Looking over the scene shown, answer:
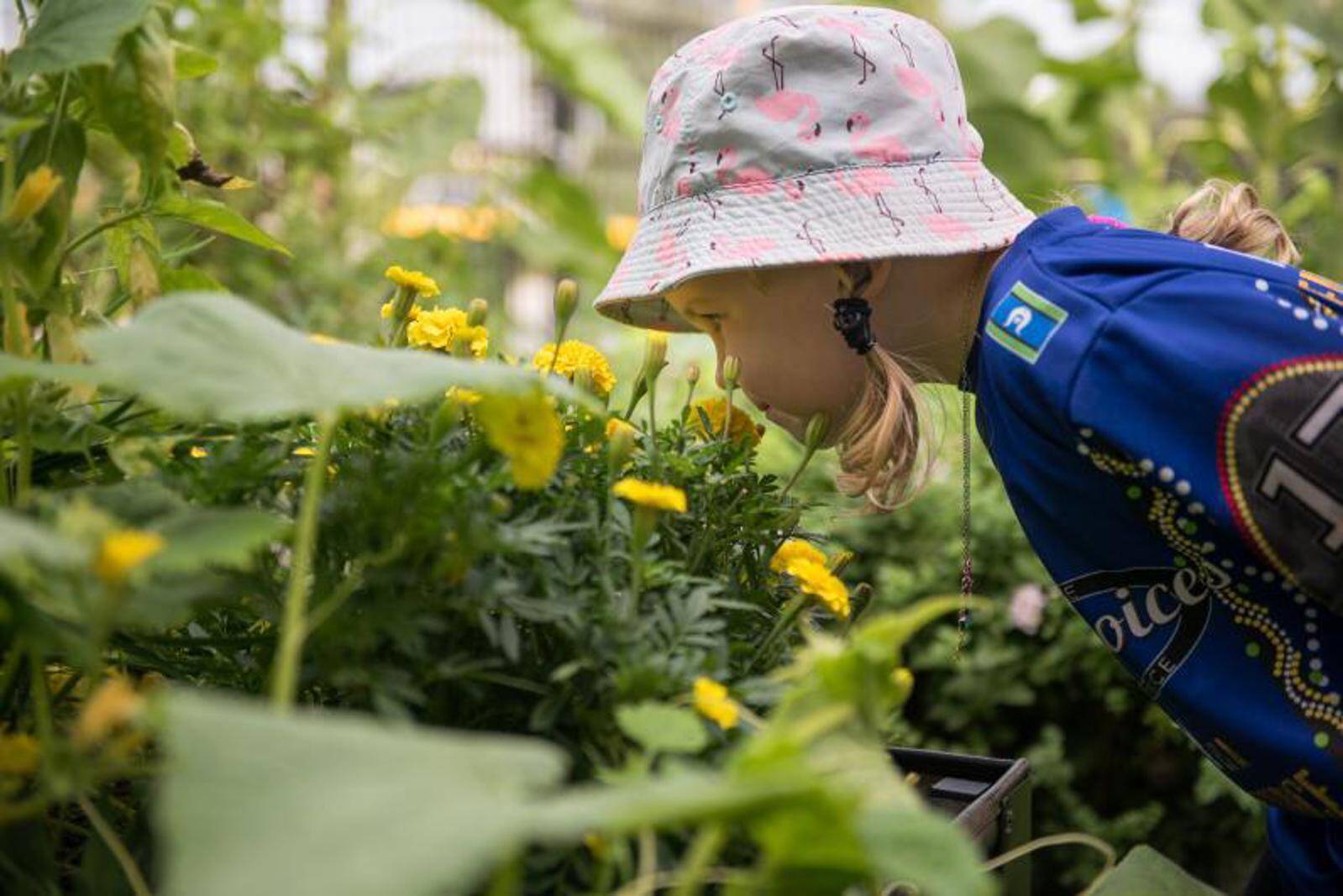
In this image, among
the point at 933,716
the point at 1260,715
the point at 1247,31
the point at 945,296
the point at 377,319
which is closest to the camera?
the point at 1260,715

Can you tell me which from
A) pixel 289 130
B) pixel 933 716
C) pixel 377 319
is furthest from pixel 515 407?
pixel 289 130

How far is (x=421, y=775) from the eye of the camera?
1.34 ft

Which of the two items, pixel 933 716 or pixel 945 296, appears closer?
pixel 945 296

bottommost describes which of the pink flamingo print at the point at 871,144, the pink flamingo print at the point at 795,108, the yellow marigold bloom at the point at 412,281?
the yellow marigold bloom at the point at 412,281

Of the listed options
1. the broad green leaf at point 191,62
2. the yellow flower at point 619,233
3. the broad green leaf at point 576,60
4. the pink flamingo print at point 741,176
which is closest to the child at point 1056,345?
A: the pink flamingo print at point 741,176

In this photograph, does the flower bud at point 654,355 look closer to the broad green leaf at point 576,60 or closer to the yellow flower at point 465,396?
the yellow flower at point 465,396

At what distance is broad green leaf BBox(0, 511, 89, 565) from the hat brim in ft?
2.35

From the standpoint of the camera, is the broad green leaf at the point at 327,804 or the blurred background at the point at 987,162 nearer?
the broad green leaf at the point at 327,804

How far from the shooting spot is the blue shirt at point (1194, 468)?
0.99 metres

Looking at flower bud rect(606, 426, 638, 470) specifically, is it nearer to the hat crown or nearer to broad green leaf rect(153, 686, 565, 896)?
broad green leaf rect(153, 686, 565, 896)

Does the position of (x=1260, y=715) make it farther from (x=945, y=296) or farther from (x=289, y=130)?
(x=289, y=130)

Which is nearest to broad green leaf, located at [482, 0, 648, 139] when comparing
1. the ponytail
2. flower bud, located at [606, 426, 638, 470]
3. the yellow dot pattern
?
the ponytail

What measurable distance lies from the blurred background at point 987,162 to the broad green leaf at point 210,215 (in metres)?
0.14

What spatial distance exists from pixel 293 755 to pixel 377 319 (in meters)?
2.58
